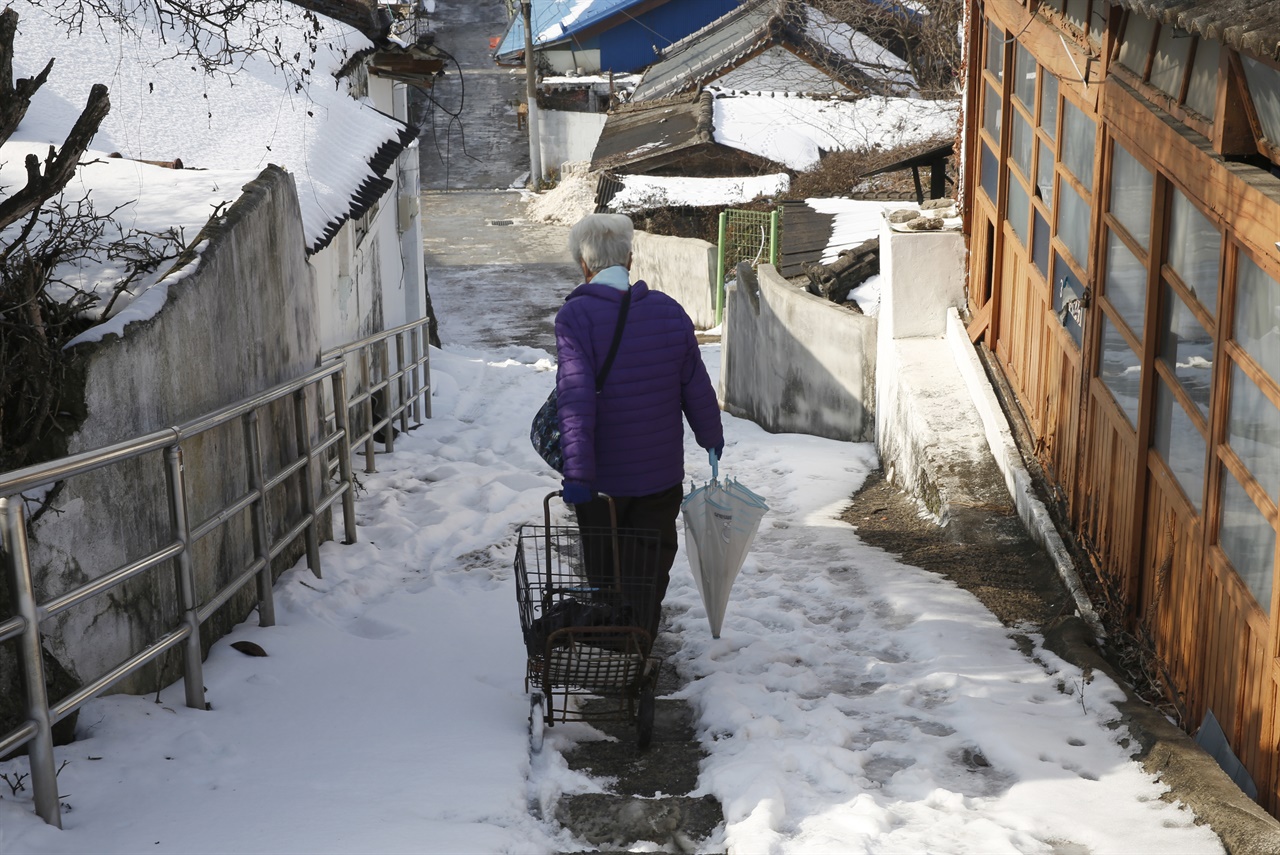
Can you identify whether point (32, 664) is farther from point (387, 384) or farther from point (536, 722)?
point (387, 384)

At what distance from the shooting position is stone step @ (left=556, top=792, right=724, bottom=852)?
11.7 feet

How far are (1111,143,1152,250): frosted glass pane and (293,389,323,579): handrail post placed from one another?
3608 millimetres

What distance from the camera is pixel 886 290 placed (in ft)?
30.3

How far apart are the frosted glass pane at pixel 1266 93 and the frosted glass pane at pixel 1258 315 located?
360 mm

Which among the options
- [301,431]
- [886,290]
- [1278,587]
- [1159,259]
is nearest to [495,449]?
[886,290]

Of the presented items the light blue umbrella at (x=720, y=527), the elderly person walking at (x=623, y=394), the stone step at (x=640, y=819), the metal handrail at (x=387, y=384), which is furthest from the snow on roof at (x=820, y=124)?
the stone step at (x=640, y=819)

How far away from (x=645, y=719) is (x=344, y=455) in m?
3.18

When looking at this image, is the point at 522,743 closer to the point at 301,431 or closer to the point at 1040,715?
the point at 1040,715

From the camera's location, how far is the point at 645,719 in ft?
13.6

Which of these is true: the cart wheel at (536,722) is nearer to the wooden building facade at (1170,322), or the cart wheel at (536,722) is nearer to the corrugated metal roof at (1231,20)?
Result: the wooden building facade at (1170,322)

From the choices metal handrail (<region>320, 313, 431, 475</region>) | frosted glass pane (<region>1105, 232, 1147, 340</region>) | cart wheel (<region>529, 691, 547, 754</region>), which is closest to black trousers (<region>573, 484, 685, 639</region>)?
cart wheel (<region>529, 691, 547, 754</region>)

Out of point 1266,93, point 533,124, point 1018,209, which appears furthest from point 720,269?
point 533,124

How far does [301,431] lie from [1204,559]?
3.87 meters

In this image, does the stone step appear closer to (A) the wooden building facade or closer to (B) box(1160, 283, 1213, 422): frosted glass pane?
(A) the wooden building facade
